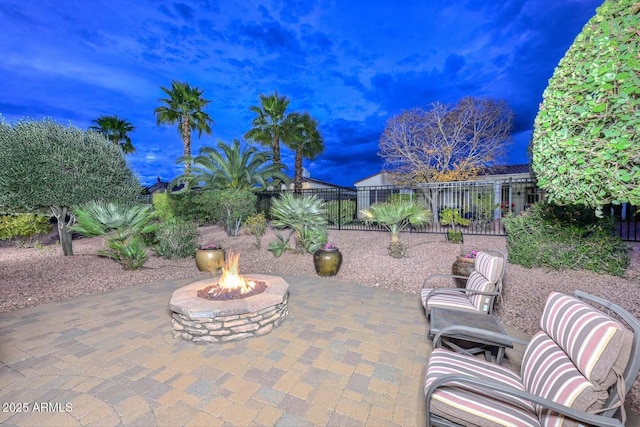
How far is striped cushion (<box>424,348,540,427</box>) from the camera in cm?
147

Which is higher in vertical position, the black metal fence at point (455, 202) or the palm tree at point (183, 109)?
the palm tree at point (183, 109)

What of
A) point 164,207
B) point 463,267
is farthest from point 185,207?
point 463,267

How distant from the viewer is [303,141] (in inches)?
679

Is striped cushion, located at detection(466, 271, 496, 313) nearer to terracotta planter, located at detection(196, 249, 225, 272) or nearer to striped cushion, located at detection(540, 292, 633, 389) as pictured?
striped cushion, located at detection(540, 292, 633, 389)

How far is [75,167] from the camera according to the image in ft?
23.7

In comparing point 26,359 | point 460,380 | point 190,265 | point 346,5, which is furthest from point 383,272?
point 346,5

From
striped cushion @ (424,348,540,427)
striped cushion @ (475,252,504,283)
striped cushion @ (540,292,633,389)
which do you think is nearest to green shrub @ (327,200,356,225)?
striped cushion @ (475,252,504,283)

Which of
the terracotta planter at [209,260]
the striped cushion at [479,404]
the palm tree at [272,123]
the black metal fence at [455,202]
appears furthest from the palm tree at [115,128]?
the striped cushion at [479,404]

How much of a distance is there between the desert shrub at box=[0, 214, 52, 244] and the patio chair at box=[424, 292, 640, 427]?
14027mm

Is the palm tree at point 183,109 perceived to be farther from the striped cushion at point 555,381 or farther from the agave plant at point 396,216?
the striped cushion at point 555,381

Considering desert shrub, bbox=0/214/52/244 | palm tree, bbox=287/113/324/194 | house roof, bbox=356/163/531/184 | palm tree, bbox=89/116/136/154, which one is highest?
palm tree, bbox=89/116/136/154

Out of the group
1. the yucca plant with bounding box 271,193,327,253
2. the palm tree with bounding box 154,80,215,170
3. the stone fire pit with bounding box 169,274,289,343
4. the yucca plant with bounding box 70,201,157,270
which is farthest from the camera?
the palm tree with bounding box 154,80,215,170

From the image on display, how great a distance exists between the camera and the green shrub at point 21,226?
902 centimetres

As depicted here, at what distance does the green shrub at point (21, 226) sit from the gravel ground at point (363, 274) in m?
0.64
